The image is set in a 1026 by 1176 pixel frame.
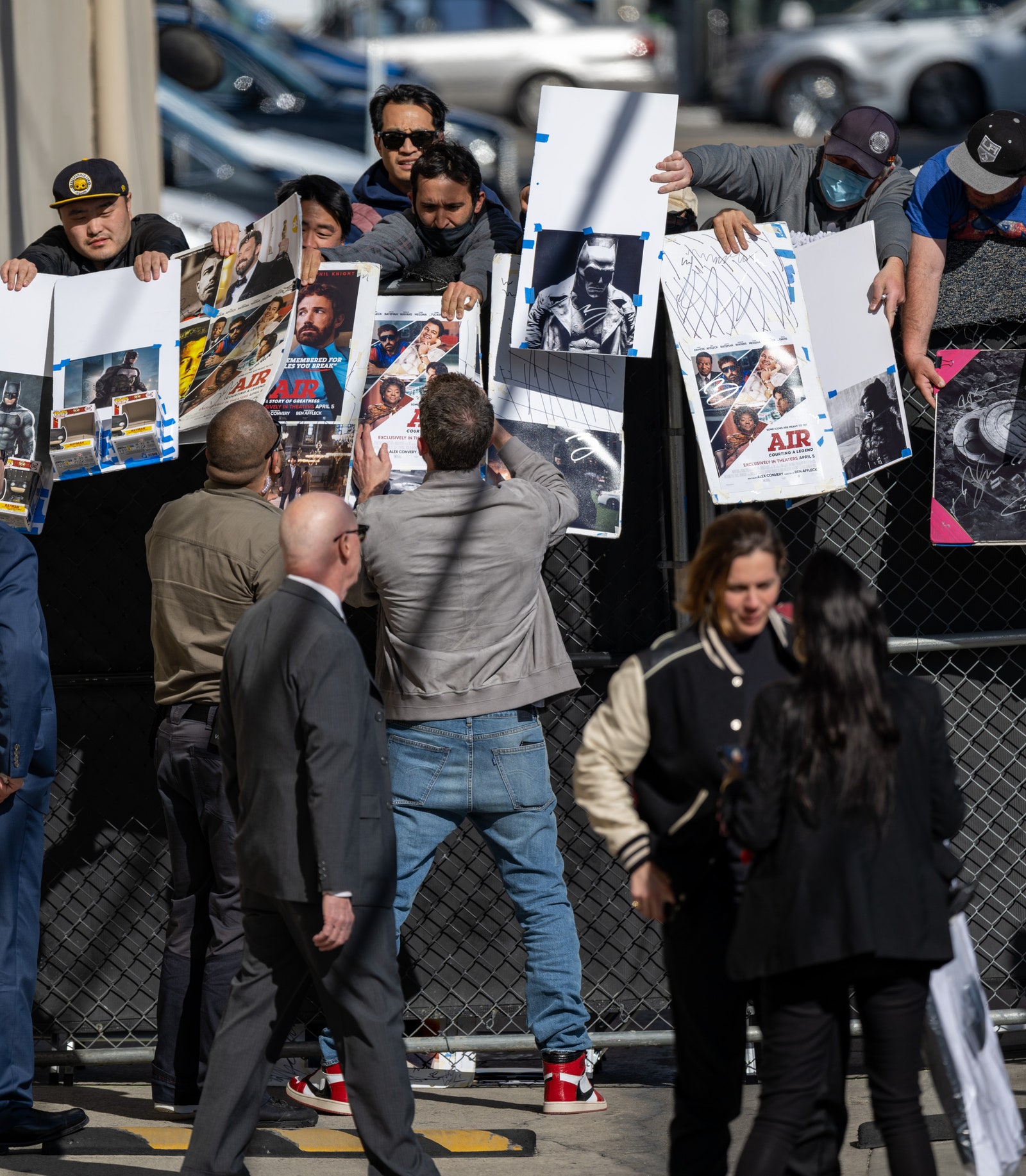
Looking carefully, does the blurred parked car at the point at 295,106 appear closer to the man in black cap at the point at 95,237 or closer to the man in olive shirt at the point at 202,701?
the man in black cap at the point at 95,237

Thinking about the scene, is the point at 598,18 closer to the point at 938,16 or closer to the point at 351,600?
the point at 938,16

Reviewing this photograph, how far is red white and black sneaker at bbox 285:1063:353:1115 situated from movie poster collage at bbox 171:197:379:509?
74.5 inches

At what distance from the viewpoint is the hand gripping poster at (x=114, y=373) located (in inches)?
199

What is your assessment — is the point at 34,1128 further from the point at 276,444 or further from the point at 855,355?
the point at 855,355

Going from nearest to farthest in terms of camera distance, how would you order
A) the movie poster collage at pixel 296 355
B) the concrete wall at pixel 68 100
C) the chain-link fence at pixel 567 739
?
the movie poster collage at pixel 296 355 → the chain-link fence at pixel 567 739 → the concrete wall at pixel 68 100

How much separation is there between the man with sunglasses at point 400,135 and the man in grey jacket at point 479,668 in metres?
1.54

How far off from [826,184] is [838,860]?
8.87 ft

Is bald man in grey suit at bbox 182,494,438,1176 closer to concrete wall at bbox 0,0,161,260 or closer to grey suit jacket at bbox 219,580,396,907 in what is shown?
grey suit jacket at bbox 219,580,396,907

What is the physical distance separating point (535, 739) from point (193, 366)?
1.70m

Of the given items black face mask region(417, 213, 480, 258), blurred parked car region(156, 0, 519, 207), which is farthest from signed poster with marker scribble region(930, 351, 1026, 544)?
blurred parked car region(156, 0, 519, 207)

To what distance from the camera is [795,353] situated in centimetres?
497

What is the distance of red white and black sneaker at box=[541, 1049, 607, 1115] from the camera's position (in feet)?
15.9

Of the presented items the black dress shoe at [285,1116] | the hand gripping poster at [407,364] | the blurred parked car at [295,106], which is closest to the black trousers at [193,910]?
the black dress shoe at [285,1116]

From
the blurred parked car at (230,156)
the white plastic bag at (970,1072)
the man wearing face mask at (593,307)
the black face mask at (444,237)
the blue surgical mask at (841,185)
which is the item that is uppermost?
the blurred parked car at (230,156)
